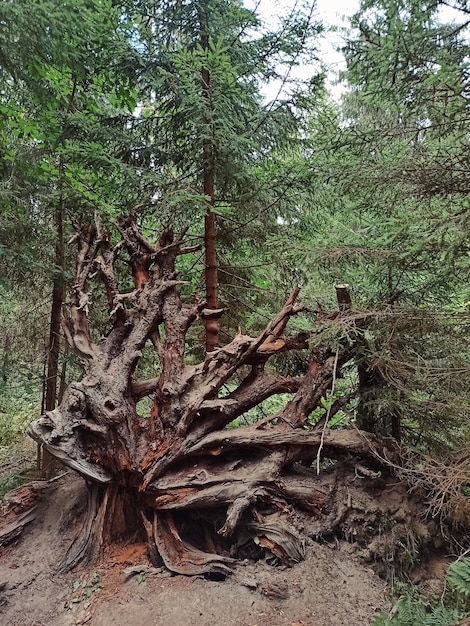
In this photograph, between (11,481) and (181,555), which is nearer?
(181,555)

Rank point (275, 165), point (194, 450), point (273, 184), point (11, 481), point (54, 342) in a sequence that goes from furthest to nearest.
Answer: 1. point (54, 342)
2. point (11, 481)
3. point (275, 165)
4. point (273, 184)
5. point (194, 450)

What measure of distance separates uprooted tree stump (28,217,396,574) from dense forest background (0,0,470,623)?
187mm

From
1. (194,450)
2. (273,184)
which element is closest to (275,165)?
(273,184)

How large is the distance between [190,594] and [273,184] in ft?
19.0

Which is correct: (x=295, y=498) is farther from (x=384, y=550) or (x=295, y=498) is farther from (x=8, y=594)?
(x=8, y=594)

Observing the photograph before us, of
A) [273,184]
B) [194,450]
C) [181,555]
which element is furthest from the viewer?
[273,184]

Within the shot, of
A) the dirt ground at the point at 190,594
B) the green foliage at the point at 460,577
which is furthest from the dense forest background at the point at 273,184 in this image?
the dirt ground at the point at 190,594

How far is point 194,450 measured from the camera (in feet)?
16.2

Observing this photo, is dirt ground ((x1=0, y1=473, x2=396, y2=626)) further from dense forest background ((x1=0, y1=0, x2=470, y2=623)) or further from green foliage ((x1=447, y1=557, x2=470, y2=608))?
dense forest background ((x1=0, y1=0, x2=470, y2=623))

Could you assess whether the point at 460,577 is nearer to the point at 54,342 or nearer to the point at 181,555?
the point at 181,555

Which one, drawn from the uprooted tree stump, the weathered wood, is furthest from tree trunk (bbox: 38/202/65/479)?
the weathered wood

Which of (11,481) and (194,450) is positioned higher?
(194,450)

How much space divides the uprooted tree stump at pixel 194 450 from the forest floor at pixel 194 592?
0.63 ft

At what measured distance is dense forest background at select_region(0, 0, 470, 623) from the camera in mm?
4273
